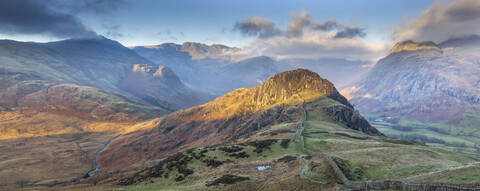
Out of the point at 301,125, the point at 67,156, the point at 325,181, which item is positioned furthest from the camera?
the point at 67,156

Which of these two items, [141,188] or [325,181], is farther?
[141,188]

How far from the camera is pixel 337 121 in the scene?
519ft

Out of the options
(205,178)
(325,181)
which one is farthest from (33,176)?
(325,181)

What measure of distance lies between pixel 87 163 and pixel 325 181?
177 meters

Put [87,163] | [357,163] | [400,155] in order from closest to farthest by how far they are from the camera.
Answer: [357,163], [400,155], [87,163]

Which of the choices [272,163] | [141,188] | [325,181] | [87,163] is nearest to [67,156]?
[87,163]

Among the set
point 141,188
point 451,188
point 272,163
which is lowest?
point 141,188

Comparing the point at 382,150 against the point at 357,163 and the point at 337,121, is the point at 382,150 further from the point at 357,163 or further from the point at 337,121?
the point at 337,121

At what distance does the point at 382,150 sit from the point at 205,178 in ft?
153

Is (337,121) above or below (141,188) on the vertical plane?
above

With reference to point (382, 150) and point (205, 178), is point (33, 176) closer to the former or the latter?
point (205, 178)

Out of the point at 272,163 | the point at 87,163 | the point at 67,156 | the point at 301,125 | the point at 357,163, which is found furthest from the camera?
the point at 67,156

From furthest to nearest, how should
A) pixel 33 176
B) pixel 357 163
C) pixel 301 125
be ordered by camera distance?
pixel 33 176, pixel 301 125, pixel 357 163

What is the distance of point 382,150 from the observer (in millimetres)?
69938
